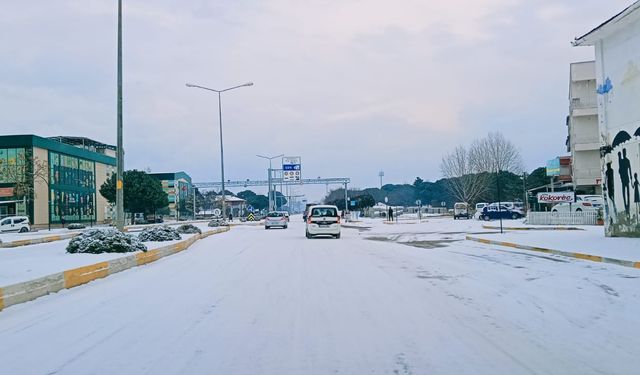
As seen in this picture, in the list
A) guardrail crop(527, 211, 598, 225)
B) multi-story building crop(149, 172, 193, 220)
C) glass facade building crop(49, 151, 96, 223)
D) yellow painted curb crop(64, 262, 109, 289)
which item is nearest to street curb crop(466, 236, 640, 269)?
yellow painted curb crop(64, 262, 109, 289)

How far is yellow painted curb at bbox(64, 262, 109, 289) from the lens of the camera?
40.2 ft

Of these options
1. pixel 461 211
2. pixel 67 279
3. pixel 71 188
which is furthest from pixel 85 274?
pixel 71 188

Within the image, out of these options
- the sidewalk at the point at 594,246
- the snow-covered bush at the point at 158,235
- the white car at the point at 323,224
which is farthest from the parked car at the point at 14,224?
the sidewalk at the point at 594,246

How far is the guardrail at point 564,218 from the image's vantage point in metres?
37.1

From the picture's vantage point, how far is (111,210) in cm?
7756

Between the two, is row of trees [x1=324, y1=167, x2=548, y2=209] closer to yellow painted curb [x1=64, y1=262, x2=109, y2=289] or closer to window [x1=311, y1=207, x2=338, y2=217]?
window [x1=311, y1=207, x2=338, y2=217]

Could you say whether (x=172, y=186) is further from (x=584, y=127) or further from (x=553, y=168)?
(x=584, y=127)

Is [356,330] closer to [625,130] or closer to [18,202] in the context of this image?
[625,130]

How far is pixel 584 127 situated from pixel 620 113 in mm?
36261

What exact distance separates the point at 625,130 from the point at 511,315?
15.3 m

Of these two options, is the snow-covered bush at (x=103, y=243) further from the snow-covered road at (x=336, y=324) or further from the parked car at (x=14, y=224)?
the parked car at (x=14, y=224)

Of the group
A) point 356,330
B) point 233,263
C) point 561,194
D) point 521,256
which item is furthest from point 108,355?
point 561,194

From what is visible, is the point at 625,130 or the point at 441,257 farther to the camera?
the point at 625,130

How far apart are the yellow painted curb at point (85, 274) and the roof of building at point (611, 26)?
1807 cm
